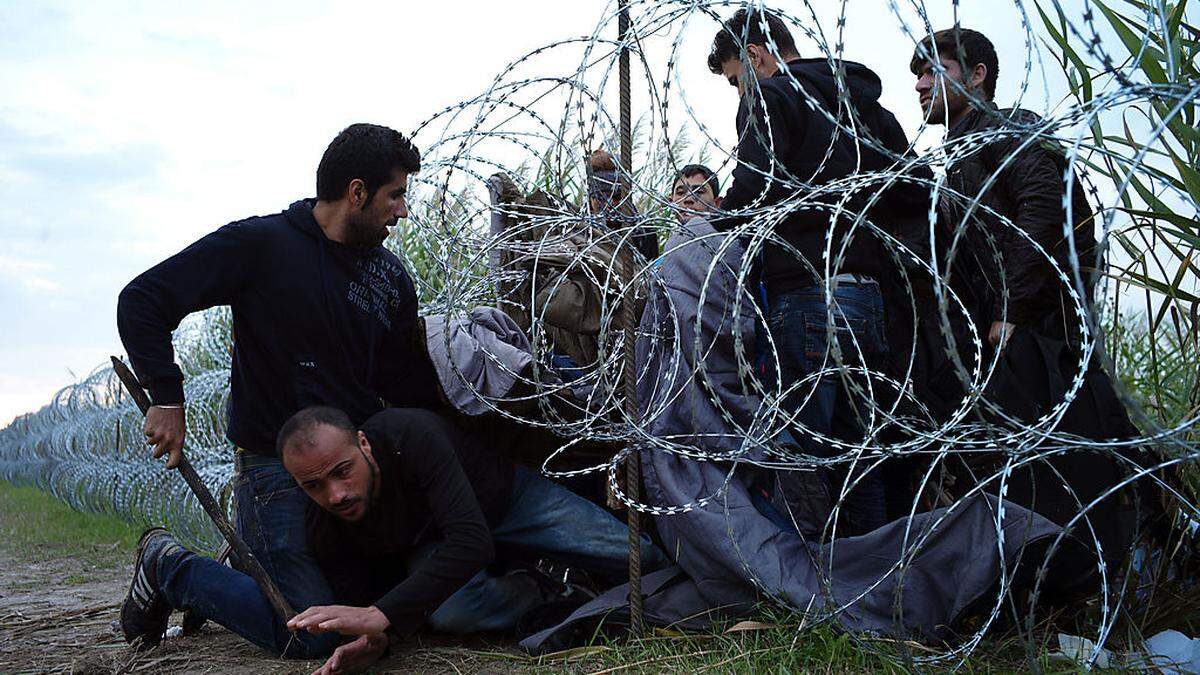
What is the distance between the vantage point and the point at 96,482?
10.1 m

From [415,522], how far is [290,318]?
31.7 inches

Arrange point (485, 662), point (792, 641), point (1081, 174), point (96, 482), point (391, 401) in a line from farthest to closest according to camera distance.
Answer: point (96, 482) < point (391, 401) < point (485, 662) < point (792, 641) < point (1081, 174)

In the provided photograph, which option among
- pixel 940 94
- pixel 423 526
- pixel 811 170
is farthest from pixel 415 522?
pixel 940 94

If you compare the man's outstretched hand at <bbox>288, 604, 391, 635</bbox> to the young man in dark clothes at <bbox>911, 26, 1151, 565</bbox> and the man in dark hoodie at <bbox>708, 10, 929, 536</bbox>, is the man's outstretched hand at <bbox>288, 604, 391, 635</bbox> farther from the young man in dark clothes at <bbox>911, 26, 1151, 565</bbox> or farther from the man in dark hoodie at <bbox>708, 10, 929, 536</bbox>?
the young man in dark clothes at <bbox>911, 26, 1151, 565</bbox>

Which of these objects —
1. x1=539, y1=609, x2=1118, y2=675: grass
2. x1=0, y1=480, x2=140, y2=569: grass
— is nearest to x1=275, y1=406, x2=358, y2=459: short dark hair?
x1=539, y1=609, x2=1118, y2=675: grass

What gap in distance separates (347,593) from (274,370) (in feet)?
2.64

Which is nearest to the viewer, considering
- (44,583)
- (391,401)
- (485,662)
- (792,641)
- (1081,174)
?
(1081,174)

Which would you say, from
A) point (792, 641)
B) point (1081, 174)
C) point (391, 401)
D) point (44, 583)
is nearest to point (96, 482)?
point (44, 583)

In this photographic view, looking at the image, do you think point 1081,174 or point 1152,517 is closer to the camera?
point 1081,174

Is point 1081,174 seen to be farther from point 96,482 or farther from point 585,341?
point 96,482

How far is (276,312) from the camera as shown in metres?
3.61

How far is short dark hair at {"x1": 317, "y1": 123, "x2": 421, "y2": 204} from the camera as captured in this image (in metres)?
3.69

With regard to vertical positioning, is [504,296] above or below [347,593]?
above

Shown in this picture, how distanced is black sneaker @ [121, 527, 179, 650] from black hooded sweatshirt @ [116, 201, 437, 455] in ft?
1.93
